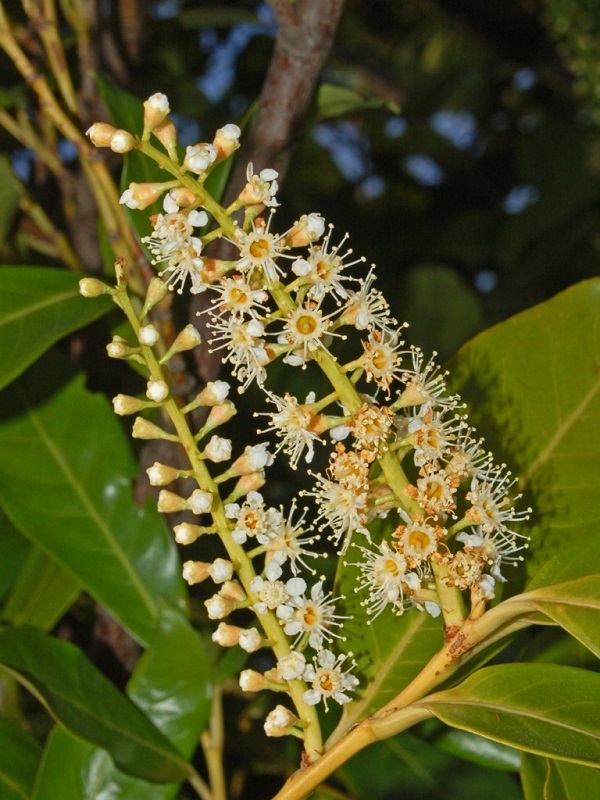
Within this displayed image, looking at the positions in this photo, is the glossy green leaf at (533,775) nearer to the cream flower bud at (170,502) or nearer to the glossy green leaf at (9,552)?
the cream flower bud at (170,502)

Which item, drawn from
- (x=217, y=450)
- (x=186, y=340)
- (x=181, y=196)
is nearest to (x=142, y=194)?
(x=181, y=196)

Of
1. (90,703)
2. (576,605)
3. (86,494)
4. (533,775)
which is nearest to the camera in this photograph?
(576,605)

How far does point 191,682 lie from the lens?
1293 mm

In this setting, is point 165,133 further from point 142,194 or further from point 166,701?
point 166,701

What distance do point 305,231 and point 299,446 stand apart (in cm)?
22

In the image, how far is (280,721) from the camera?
96cm

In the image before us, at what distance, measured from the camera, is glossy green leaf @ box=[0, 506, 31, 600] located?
57.6 inches

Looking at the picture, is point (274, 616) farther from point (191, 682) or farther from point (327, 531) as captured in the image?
point (327, 531)

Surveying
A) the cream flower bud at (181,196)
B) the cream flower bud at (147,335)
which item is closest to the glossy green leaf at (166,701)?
the cream flower bud at (147,335)

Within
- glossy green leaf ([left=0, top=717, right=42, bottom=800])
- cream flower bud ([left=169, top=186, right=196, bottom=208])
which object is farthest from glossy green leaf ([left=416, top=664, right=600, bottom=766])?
glossy green leaf ([left=0, top=717, right=42, bottom=800])

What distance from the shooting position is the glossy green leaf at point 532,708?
88 cm

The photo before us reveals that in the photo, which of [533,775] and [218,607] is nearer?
[218,607]

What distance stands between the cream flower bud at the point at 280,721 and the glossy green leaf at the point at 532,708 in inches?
5.3

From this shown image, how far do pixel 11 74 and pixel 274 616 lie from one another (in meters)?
1.41
